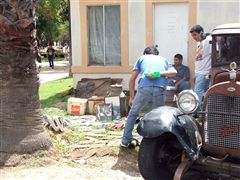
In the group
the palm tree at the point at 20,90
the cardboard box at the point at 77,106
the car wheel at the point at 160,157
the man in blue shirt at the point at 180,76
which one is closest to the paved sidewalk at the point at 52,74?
the cardboard box at the point at 77,106

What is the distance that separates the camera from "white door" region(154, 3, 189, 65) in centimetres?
1263

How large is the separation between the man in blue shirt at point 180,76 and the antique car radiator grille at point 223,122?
20.7 ft

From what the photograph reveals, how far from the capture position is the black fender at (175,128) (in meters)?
5.54

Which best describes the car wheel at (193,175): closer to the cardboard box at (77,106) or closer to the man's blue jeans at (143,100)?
the man's blue jeans at (143,100)

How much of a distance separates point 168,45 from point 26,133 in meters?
6.20

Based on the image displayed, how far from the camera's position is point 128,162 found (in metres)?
7.64

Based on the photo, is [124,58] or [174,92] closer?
[174,92]

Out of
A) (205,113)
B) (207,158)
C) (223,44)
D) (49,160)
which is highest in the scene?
(223,44)

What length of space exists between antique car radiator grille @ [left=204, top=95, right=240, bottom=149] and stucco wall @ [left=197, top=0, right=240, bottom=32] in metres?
7.18

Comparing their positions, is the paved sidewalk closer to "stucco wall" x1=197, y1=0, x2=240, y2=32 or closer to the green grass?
the green grass

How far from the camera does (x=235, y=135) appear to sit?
5387 millimetres

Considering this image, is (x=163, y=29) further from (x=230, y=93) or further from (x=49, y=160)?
(x=230, y=93)

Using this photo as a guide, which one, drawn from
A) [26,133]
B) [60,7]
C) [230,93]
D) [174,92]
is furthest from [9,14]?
[60,7]

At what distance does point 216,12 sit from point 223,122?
290 inches
